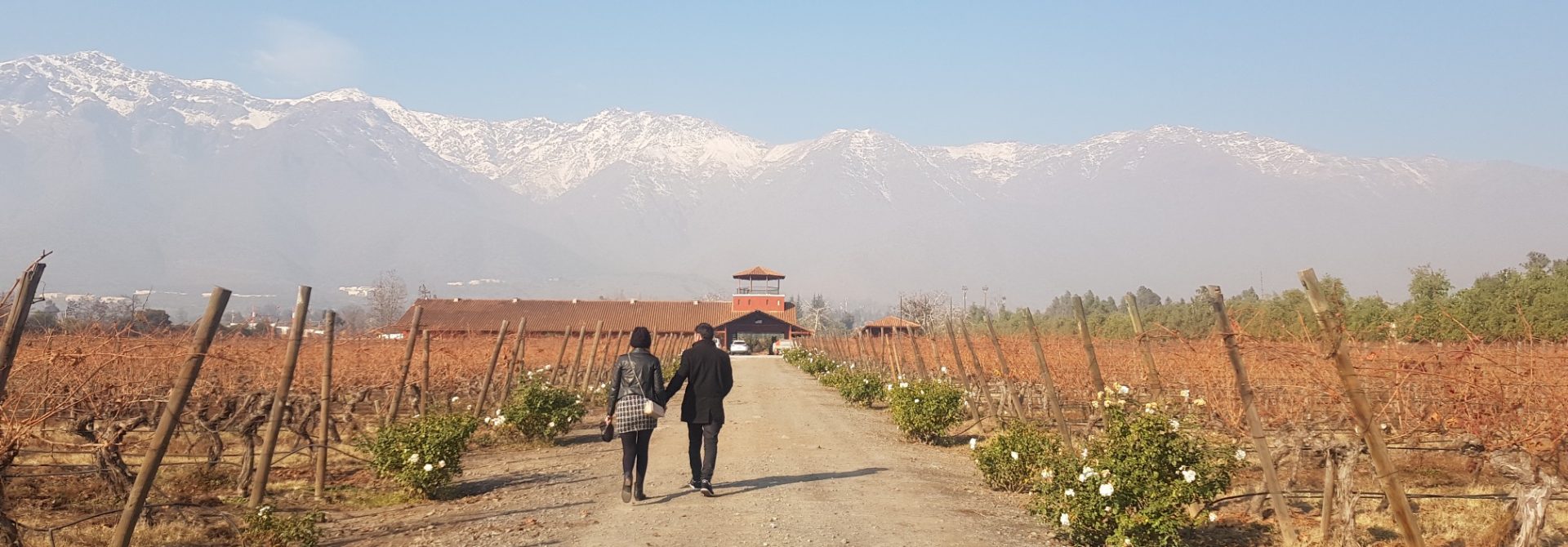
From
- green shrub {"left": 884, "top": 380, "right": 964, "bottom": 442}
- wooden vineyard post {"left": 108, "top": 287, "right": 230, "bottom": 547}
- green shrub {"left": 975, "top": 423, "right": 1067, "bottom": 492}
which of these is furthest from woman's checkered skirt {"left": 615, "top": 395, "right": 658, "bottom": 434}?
green shrub {"left": 884, "top": 380, "right": 964, "bottom": 442}

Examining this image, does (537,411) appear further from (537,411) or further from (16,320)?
(16,320)

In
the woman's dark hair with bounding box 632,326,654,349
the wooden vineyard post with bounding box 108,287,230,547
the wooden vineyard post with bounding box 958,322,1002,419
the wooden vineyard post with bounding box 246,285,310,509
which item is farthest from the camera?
the wooden vineyard post with bounding box 958,322,1002,419

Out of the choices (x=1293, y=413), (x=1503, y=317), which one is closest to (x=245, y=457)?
(x=1293, y=413)

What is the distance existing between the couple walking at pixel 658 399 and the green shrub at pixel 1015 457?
2878 mm

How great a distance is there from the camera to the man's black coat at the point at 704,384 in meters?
9.82

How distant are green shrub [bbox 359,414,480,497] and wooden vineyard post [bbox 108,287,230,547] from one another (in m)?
3.69

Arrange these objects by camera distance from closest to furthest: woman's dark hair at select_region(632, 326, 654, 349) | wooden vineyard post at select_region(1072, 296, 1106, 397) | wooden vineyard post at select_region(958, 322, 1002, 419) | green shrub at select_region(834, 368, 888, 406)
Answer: wooden vineyard post at select_region(1072, 296, 1106, 397)
woman's dark hair at select_region(632, 326, 654, 349)
wooden vineyard post at select_region(958, 322, 1002, 419)
green shrub at select_region(834, 368, 888, 406)

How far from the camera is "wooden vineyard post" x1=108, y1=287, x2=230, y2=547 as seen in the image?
5.84 metres

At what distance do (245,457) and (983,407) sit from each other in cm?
1590

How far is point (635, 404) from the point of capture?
9.30 meters

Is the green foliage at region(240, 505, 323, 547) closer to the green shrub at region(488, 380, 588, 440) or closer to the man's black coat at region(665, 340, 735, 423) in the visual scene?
the man's black coat at region(665, 340, 735, 423)

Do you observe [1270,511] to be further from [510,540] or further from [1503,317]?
Result: [1503,317]

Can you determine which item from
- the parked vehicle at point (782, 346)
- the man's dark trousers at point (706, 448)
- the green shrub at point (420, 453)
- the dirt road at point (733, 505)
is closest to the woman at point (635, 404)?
the dirt road at point (733, 505)

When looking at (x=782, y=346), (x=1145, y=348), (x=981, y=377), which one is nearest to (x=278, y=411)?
(x=1145, y=348)
